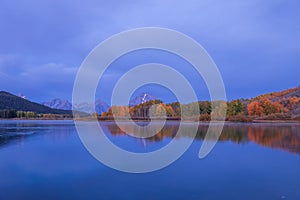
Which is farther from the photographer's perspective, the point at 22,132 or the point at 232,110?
the point at 232,110

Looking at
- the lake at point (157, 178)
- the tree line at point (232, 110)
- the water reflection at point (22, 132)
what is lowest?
the lake at point (157, 178)

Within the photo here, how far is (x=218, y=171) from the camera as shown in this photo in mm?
11305

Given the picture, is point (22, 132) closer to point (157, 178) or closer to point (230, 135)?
point (230, 135)

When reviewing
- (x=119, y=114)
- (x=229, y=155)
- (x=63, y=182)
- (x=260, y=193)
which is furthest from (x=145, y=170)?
(x=119, y=114)

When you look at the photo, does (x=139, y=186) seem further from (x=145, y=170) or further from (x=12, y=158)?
(x=12, y=158)

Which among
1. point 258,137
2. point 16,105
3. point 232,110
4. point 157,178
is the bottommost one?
point 157,178

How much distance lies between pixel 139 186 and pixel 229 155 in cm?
768

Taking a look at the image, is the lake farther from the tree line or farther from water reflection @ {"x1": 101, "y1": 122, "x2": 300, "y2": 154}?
the tree line

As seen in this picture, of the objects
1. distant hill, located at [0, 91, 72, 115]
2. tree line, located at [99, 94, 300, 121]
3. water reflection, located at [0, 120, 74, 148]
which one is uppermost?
distant hill, located at [0, 91, 72, 115]

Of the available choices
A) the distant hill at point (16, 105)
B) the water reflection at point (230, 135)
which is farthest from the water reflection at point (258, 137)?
the distant hill at point (16, 105)

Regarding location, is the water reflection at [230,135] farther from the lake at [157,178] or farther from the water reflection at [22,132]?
the lake at [157,178]

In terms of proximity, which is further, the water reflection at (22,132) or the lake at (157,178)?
the water reflection at (22,132)

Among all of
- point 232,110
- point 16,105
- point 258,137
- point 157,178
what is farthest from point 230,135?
point 16,105

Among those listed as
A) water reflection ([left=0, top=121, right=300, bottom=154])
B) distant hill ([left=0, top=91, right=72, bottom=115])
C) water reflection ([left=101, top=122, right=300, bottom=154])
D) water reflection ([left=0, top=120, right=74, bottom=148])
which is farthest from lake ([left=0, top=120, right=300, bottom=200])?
distant hill ([left=0, top=91, right=72, bottom=115])
